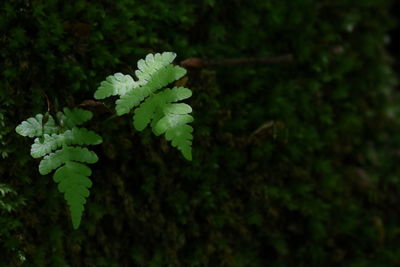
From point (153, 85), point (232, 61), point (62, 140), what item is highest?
point (153, 85)

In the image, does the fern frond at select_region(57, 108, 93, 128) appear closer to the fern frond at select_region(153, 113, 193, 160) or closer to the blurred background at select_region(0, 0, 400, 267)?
the blurred background at select_region(0, 0, 400, 267)

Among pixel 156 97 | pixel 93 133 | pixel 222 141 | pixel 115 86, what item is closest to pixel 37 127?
pixel 93 133

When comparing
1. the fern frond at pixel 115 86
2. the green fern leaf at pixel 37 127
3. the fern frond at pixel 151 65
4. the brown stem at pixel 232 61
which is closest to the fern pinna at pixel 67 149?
the green fern leaf at pixel 37 127

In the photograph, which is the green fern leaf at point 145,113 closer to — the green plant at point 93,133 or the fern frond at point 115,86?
the green plant at point 93,133

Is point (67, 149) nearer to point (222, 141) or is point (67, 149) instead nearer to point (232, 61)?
point (222, 141)

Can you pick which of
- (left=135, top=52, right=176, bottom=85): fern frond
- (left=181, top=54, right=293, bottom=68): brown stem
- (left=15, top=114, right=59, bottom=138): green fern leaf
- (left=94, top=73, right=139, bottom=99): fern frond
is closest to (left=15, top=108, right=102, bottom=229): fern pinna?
(left=15, top=114, right=59, bottom=138): green fern leaf

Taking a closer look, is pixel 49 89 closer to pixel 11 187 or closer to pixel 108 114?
pixel 108 114
